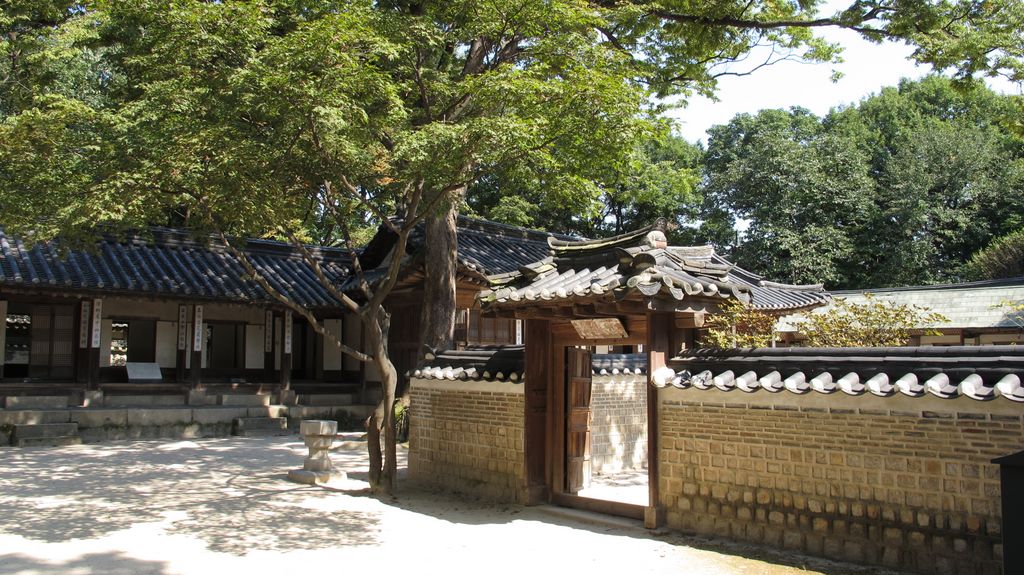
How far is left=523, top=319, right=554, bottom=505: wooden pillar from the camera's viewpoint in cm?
988

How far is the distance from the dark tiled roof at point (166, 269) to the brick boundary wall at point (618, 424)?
10.0m

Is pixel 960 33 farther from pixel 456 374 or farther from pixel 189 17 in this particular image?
pixel 189 17

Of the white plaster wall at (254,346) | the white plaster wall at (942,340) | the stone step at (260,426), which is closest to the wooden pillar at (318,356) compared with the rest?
the white plaster wall at (254,346)

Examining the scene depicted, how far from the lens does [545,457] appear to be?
10.0 m

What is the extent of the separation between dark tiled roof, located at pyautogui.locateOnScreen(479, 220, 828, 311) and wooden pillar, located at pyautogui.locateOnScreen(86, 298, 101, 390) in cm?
1306

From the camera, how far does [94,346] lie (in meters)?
18.8

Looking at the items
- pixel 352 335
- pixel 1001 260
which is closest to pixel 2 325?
pixel 352 335

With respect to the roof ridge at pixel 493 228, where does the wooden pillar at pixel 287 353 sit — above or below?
below

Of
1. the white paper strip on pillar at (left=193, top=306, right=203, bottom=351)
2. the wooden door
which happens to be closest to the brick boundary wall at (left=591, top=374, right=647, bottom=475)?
the wooden door

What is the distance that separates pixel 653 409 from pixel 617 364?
13.1ft

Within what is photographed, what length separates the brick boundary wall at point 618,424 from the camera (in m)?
12.5

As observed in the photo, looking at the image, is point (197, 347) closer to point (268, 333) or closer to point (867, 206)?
point (268, 333)

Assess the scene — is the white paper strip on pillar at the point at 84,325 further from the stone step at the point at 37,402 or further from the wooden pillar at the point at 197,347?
the wooden pillar at the point at 197,347

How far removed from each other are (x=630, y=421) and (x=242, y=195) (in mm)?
7162
